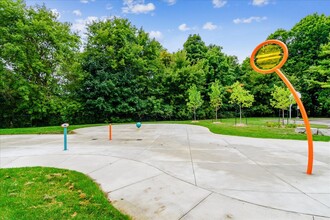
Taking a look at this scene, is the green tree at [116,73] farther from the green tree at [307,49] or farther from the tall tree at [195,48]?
the green tree at [307,49]

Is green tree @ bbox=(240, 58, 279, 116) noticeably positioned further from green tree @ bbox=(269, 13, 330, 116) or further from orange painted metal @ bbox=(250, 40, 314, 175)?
orange painted metal @ bbox=(250, 40, 314, 175)

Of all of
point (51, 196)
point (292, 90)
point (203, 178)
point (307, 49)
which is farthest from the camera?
point (307, 49)

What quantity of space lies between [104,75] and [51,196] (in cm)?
1770

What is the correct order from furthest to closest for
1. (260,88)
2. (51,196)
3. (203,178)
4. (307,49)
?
(307,49)
(260,88)
(203,178)
(51,196)

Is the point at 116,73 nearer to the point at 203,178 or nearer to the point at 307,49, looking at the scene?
the point at 203,178

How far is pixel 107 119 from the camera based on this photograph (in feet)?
68.6

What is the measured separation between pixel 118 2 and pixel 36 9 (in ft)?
26.7

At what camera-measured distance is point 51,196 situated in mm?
3322

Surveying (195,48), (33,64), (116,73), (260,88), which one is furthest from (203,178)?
(195,48)

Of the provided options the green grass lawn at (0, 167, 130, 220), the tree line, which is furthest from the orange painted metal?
the tree line

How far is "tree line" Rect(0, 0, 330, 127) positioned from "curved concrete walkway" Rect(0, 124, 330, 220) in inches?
475

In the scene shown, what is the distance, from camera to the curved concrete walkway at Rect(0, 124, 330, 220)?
2.78 m

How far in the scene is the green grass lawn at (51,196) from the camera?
2.75m

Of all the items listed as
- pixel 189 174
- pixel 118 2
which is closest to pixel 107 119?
pixel 118 2
